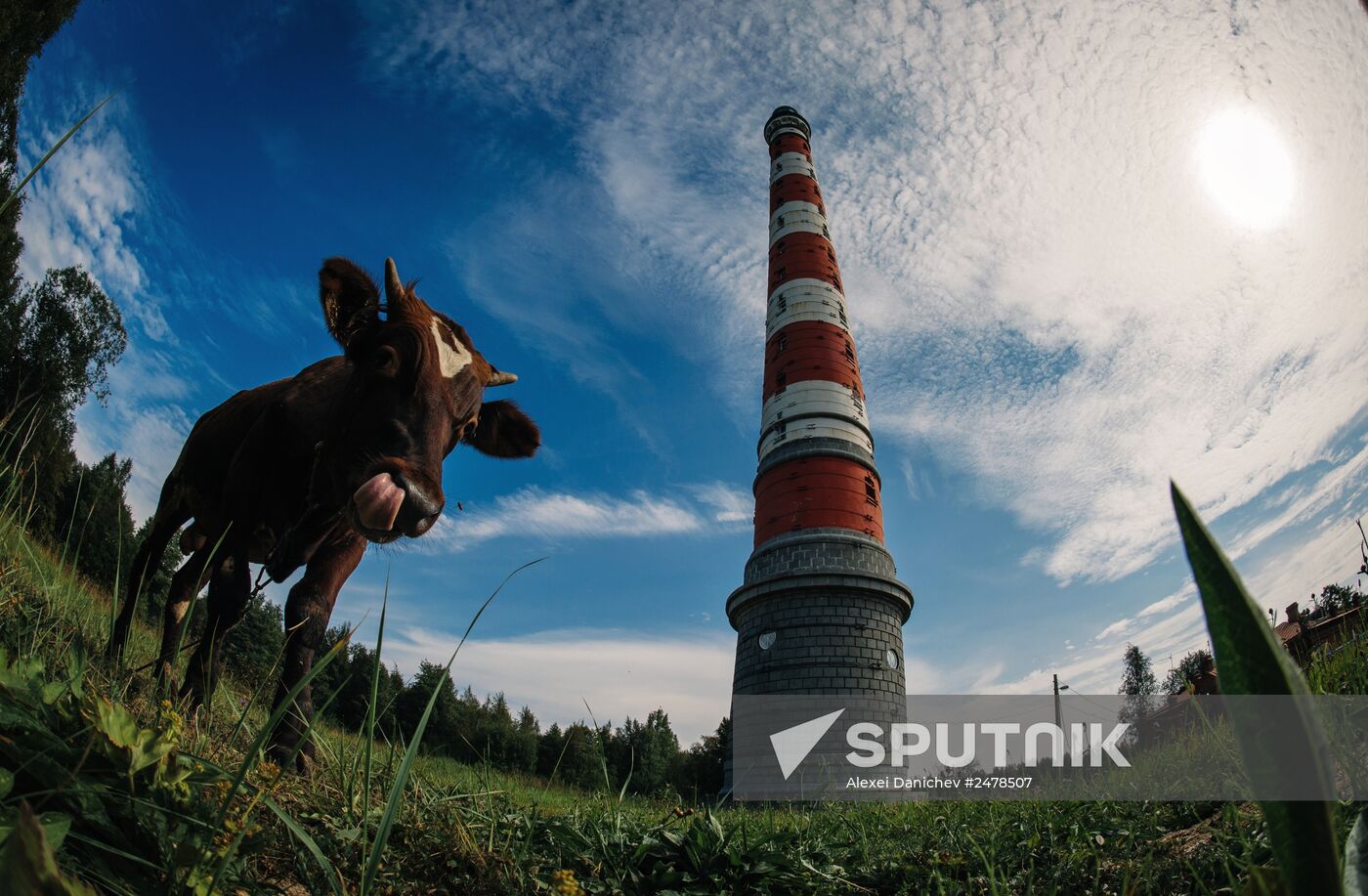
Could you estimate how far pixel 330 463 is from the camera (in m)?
3.35

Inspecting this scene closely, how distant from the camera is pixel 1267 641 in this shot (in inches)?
16.9

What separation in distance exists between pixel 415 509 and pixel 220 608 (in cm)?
132

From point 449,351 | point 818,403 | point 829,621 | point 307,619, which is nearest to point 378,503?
point 307,619

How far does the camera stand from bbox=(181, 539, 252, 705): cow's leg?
3.23m

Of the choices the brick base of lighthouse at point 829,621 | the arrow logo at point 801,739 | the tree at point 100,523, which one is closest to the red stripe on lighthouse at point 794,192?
the brick base of lighthouse at point 829,621

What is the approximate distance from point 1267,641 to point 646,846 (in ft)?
7.26

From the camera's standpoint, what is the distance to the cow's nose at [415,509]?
2947 millimetres

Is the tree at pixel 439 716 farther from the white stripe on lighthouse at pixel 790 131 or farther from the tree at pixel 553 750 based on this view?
the white stripe on lighthouse at pixel 790 131

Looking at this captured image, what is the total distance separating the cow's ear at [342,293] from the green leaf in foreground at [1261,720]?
392 cm

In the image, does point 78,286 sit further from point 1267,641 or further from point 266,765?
point 1267,641

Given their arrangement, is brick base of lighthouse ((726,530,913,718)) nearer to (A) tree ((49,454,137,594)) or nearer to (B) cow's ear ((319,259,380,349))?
(A) tree ((49,454,137,594))

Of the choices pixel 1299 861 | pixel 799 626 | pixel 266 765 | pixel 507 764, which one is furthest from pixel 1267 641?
pixel 799 626

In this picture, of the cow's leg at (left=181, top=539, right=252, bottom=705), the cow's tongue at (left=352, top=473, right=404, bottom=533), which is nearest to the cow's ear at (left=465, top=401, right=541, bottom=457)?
the cow's leg at (left=181, top=539, right=252, bottom=705)

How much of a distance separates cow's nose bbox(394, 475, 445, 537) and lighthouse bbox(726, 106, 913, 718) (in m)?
15.0
